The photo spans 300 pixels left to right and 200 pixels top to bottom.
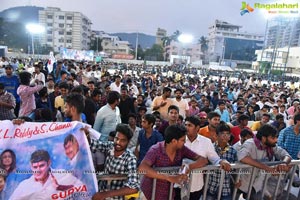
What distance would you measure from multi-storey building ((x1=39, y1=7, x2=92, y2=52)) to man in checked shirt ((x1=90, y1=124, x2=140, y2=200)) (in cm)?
8409

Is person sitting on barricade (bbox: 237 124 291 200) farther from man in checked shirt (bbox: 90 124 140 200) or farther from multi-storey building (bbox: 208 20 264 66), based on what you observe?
multi-storey building (bbox: 208 20 264 66)

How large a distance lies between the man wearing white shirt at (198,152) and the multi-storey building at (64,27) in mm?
83760

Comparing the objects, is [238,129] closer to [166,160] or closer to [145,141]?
[145,141]

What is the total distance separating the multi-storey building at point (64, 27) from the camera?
8281cm

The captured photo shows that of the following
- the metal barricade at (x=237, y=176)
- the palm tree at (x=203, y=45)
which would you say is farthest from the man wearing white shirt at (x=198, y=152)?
the palm tree at (x=203, y=45)

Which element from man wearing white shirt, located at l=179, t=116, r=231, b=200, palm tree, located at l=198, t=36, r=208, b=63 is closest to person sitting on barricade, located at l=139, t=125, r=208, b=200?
man wearing white shirt, located at l=179, t=116, r=231, b=200

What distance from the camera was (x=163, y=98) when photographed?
280 inches

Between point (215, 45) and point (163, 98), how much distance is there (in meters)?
103

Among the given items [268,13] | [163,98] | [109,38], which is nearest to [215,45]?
[109,38]

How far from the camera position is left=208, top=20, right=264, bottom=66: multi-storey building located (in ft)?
331

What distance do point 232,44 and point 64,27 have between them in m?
59.1

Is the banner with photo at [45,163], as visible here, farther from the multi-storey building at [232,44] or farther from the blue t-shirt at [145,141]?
the multi-storey building at [232,44]

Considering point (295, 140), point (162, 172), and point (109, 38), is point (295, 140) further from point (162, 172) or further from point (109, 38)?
point (109, 38)

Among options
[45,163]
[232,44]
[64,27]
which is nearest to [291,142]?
[45,163]
